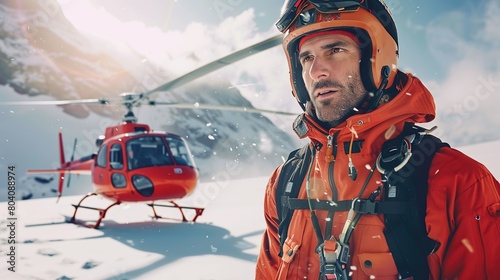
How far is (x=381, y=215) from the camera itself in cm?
152

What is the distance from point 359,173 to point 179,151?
6779 millimetres

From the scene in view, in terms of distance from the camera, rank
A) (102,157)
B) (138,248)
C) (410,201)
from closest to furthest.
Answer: (410,201) < (138,248) < (102,157)

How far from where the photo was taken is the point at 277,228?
208 cm

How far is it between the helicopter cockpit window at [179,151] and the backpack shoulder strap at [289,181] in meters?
6.11

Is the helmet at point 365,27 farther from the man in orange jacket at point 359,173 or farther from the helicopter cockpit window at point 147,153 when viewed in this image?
the helicopter cockpit window at point 147,153

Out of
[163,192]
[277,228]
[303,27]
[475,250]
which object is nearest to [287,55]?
[303,27]

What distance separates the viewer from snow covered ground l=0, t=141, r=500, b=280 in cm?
458

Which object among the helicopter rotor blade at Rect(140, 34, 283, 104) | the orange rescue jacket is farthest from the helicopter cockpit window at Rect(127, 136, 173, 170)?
the orange rescue jacket

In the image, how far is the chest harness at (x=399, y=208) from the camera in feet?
4.65

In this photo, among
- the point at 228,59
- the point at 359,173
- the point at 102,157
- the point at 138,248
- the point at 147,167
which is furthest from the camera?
the point at 102,157

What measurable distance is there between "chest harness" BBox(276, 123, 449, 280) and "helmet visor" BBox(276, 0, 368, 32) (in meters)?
0.69

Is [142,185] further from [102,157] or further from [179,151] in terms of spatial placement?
[102,157]

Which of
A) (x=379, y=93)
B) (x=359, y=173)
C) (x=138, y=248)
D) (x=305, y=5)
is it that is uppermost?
(x=305, y=5)

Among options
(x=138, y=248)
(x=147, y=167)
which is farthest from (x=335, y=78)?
(x=147, y=167)
